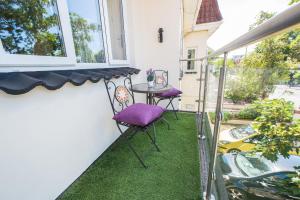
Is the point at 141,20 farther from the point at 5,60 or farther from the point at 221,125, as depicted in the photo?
the point at 221,125

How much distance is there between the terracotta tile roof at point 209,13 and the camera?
577 cm

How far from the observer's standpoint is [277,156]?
855 mm

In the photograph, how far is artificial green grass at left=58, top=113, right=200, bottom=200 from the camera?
54.2 inches

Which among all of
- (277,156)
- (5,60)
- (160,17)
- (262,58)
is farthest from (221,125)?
(160,17)

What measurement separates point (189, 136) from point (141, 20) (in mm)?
2513

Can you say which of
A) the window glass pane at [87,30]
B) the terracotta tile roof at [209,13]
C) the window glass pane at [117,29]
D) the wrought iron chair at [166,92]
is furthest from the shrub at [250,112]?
the terracotta tile roof at [209,13]

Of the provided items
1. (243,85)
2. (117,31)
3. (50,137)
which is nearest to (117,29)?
(117,31)

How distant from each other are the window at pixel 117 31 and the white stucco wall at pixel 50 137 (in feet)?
2.99

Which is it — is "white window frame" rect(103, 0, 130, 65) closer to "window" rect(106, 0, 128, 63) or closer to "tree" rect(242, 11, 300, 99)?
"window" rect(106, 0, 128, 63)

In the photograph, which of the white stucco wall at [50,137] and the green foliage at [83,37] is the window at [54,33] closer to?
the green foliage at [83,37]

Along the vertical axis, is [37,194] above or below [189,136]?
above

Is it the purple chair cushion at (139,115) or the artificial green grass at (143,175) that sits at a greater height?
the purple chair cushion at (139,115)

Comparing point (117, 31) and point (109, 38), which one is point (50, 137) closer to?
point (109, 38)

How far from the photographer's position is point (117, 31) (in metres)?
2.68
